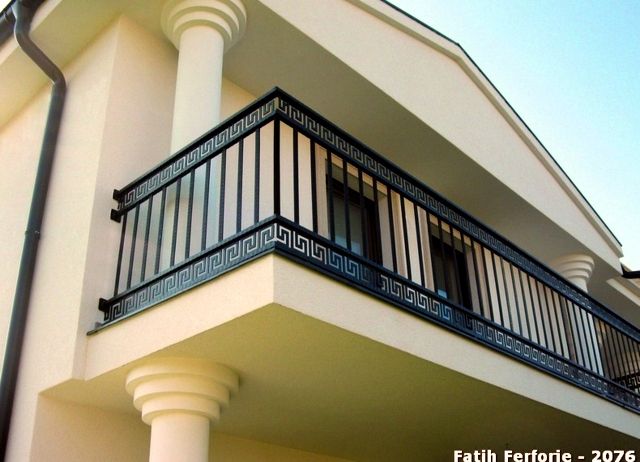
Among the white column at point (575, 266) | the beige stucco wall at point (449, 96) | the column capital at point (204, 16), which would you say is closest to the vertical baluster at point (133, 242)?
the column capital at point (204, 16)

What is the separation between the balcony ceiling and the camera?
4.27 m

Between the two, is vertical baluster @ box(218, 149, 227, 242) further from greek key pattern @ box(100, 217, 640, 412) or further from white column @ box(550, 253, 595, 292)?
white column @ box(550, 253, 595, 292)

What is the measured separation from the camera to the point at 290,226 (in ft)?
13.5

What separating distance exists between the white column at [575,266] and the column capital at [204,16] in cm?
670

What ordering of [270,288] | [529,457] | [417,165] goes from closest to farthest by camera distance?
1. [270,288]
2. [529,457]
3. [417,165]

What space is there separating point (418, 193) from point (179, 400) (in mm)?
2733

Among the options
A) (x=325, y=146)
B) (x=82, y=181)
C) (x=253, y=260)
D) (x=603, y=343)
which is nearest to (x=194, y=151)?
(x=325, y=146)

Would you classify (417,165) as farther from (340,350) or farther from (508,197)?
(340,350)

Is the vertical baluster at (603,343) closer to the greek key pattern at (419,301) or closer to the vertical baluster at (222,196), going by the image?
the greek key pattern at (419,301)

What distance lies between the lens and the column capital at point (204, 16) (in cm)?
584

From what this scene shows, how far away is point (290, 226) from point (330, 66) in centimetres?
330

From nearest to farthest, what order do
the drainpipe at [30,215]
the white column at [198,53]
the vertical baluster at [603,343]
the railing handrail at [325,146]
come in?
1. the railing handrail at [325,146]
2. the drainpipe at [30,215]
3. the white column at [198,53]
4. the vertical baluster at [603,343]

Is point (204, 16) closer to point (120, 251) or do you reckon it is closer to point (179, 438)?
point (120, 251)

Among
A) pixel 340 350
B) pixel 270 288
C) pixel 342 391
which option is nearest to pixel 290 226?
pixel 270 288
